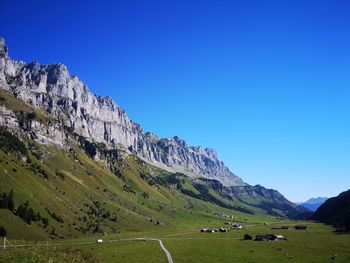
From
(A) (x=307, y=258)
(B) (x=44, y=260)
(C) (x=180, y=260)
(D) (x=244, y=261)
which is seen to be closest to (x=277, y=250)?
(A) (x=307, y=258)

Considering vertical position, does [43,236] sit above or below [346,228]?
below

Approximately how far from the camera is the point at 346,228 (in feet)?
602

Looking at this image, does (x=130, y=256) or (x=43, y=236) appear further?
(x=43, y=236)

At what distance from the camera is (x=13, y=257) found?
4600cm

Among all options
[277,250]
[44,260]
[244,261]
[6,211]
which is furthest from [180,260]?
[6,211]

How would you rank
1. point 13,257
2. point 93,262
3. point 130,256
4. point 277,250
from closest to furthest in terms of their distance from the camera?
point 13,257 → point 93,262 → point 130,256 → point 277,250

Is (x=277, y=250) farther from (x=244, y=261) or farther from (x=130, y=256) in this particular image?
(x=130, y=256)

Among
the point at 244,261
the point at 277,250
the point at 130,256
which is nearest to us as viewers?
the point at 244,261

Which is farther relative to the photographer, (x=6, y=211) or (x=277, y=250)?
(x=6, y=211)

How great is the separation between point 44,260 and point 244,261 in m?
48.9

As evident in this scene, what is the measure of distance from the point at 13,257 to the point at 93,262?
841 inches

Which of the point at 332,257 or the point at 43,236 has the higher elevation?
the point at 332,257

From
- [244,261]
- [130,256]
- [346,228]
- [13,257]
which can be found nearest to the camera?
[13,257]

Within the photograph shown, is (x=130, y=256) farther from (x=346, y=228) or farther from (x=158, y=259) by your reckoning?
(x=346, y=228)
